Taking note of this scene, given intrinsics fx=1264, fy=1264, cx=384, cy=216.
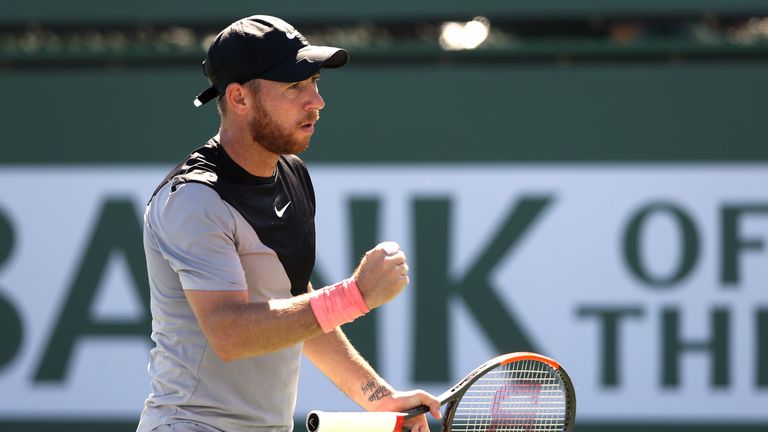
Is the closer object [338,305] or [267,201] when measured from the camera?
[338,305]

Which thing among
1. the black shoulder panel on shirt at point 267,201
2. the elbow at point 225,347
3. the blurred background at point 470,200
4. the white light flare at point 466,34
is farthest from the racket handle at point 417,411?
the white light flare at point 466,34

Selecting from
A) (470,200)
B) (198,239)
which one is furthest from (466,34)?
(198,239)

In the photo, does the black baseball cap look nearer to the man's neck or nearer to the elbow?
the man's neck

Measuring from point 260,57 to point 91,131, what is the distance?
3.56 metres

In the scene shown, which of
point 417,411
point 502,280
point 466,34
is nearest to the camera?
point 417,411

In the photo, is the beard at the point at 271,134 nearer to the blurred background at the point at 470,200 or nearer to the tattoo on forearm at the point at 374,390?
the tattoo on forearm at the point at 374,390

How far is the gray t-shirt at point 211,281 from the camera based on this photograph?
8.55 feet

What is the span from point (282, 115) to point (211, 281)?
43cm

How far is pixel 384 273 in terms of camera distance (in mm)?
2545

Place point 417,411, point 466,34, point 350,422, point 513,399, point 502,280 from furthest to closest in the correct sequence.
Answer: point 466,34
point 502,280
point 513,399
point 417,411
point 350,422

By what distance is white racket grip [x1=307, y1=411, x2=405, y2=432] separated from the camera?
2680 mm

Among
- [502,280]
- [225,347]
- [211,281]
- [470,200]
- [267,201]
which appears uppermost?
[470,200]

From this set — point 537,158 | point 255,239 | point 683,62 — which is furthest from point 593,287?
point 255,239

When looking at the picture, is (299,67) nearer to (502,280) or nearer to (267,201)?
(267,201)
